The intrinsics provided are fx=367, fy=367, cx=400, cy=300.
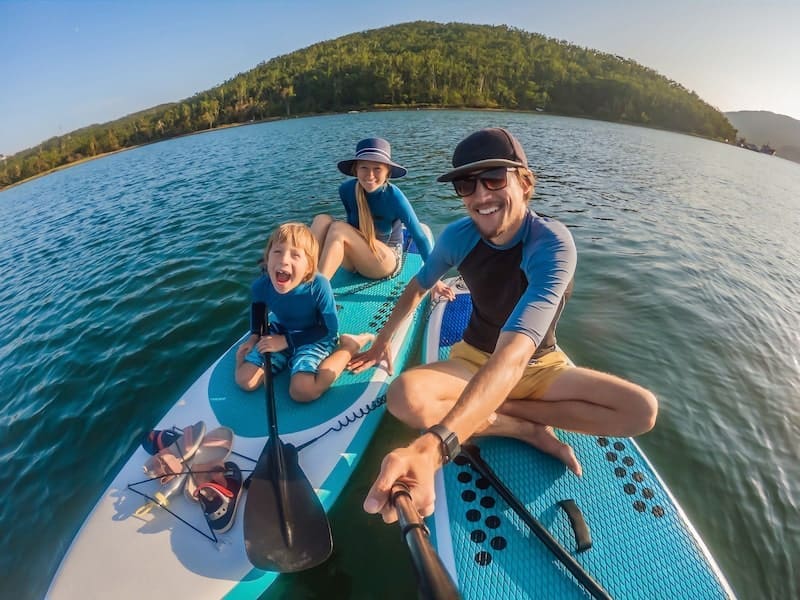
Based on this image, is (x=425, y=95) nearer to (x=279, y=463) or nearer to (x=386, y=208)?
(x=386, y=208)

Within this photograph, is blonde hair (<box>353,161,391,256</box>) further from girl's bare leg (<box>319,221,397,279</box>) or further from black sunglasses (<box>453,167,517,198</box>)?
black sunglasses (<box>453,167,517,198</box>)

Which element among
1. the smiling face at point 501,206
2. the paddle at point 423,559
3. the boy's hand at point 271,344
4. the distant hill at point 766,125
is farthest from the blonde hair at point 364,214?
the distant hill at point 766,125

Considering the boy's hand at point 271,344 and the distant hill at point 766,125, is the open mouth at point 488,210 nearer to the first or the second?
the boy's hand at point 271,344

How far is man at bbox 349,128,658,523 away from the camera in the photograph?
2182 mm

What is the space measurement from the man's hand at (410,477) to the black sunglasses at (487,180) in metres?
1.70

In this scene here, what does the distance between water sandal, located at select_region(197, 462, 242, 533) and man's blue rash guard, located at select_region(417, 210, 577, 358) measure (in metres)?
2.28

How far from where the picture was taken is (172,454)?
303cm

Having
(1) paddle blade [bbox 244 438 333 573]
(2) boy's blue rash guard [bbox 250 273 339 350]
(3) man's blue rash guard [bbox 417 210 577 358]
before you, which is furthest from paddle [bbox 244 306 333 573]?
(3) man's blue rash guard [bbox 417 210 577 358]

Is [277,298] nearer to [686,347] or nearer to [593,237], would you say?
[686,347]

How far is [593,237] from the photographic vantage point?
978cm

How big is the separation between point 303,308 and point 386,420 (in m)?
1.51

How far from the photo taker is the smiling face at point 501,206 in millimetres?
2545

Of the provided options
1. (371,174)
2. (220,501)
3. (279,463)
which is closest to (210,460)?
(220,501)

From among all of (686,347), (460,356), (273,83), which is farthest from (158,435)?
(273,83)
